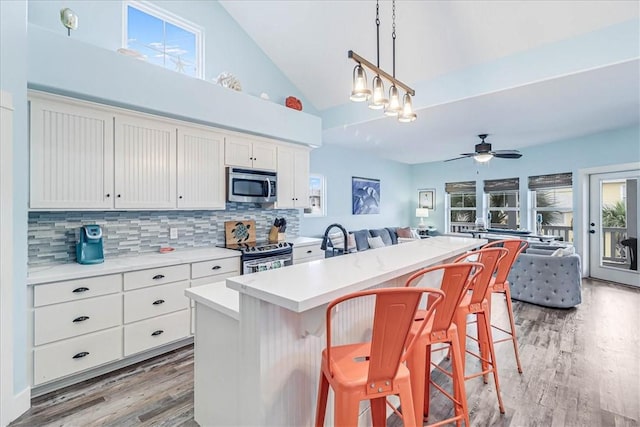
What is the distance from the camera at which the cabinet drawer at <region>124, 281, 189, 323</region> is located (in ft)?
8.02

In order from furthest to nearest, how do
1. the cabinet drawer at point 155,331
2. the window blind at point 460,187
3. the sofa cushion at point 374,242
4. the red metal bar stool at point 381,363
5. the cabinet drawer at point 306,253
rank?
the window blind at point 460,187
the sofa cushion at point 374,242
the cabinet drawer at point 306,253
the cabinet drawer at point 155,331
the red metal bar stool at point 381,363

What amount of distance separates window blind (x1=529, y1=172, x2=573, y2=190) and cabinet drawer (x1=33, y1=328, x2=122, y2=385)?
750 cm

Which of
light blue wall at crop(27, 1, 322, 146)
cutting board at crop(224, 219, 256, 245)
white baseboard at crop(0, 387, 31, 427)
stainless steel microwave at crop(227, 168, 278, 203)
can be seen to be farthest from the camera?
cutting board at crop(224, 219, 256, 245)

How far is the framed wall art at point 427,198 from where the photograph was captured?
8.20 m

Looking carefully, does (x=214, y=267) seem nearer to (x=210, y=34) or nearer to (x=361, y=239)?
(x=210, y=34)

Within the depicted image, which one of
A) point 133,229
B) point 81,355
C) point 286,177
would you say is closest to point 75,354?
point 81,355

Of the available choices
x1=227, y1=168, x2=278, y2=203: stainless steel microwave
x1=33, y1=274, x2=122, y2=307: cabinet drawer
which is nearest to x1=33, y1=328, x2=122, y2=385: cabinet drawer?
x1=33, y1=274, x2=122, y2=307: cabinet drawer

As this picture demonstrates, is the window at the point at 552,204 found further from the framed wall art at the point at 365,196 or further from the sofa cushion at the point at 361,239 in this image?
the sofa cushion at the point at 361,239

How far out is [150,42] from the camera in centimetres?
331

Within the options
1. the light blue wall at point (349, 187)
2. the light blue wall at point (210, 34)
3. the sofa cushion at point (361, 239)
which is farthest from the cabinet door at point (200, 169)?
the sofa cushion at point (361, 239)

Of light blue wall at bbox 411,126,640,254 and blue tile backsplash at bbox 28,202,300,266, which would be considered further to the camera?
light blue wall at bbox 411,126,640,254

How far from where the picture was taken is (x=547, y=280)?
13.1 ft

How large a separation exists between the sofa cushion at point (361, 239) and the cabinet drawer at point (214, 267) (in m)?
3.29

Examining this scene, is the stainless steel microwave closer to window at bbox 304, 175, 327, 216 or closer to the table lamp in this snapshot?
window at bbox 304, 175, 327, 216
